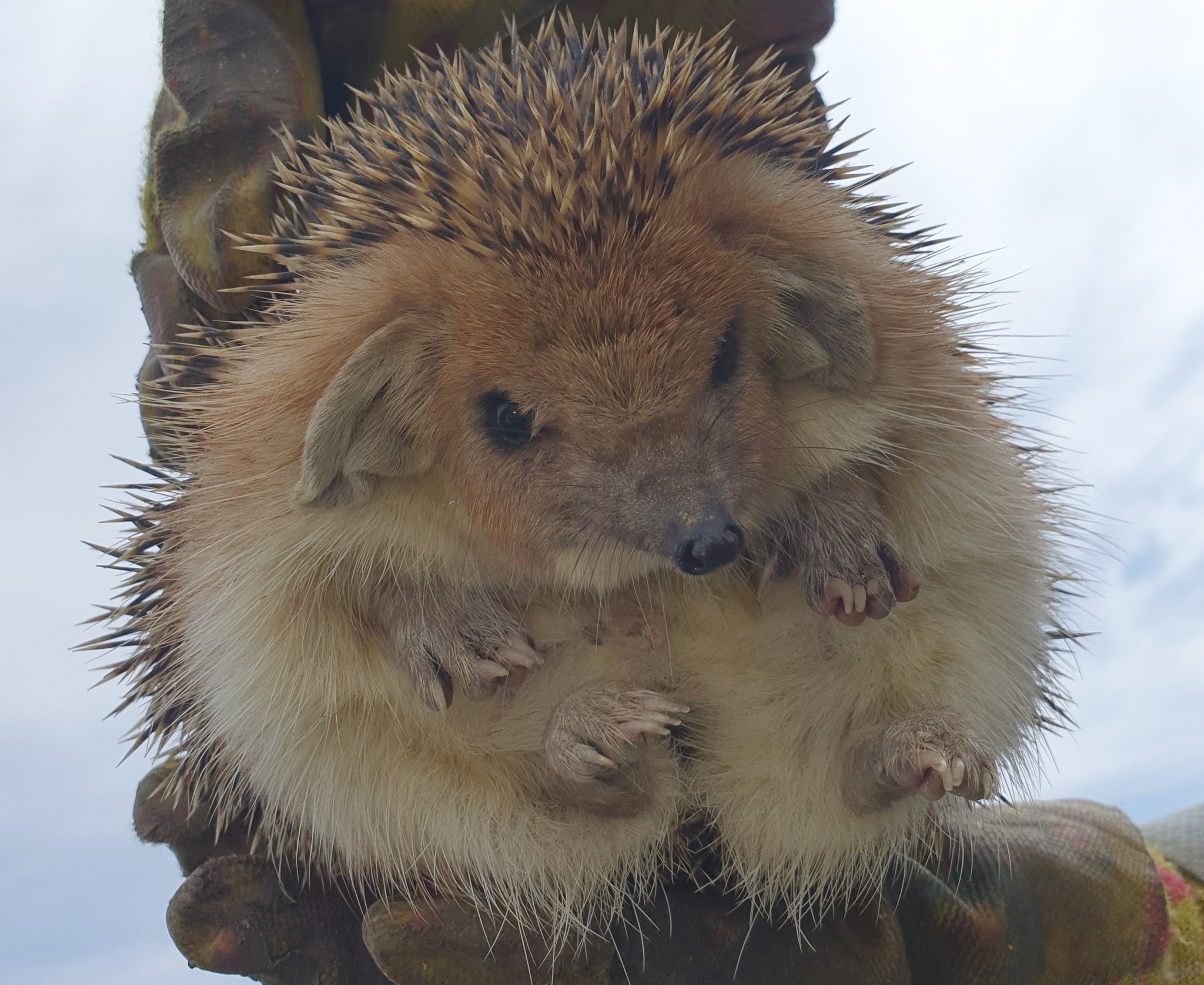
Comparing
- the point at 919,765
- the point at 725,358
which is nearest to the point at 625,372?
the point at 725,358

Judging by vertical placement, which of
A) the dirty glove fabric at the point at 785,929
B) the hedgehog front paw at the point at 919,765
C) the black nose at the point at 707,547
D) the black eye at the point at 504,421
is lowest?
the dirty glove fabric at the point at 785,929

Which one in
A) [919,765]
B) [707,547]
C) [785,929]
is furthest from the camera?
[785,929]

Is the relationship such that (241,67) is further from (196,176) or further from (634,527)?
(634,527)

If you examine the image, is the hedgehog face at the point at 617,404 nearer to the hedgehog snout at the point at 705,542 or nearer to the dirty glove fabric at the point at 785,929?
the hedgehog snout at the point at 705,542

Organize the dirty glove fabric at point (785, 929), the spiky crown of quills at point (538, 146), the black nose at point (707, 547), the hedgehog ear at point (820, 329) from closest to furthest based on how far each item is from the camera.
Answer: the black nose at point (707, 547) → the spiky crown of quills at point (538, 146) → the hedgehog ear at point (820, 329) → the dirty glove fabric at point (785, 929)

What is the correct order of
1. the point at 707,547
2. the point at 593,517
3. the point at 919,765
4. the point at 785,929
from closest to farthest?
the point at 707,547 → the point at 593,517 → the point at 919,765 → the point at 785,929

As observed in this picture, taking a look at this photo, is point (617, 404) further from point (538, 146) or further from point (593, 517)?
point (538, 146)

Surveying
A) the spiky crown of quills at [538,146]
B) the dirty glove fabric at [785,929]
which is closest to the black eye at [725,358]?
the spiky crown of quills at [538,146]

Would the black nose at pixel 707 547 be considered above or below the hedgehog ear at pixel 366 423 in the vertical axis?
below
